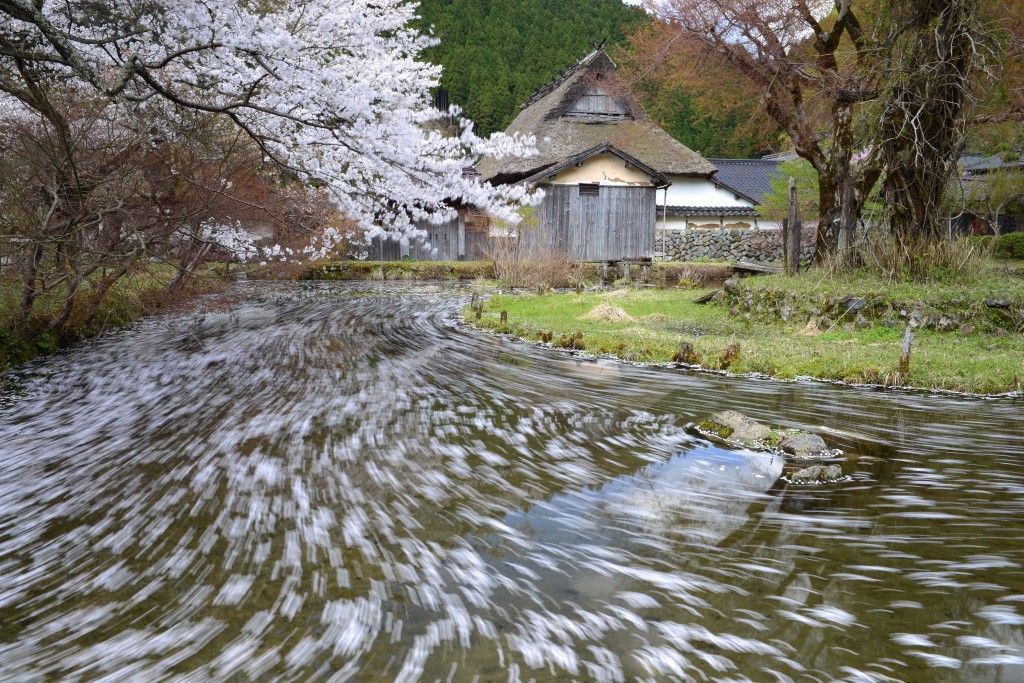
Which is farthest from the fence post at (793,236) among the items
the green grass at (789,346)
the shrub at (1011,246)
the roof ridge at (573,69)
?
the roof ridge at (573,69)

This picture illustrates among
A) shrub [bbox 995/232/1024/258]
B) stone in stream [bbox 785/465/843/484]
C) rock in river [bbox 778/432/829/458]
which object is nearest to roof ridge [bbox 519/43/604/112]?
shrub [bbox 995/232/1024/258]

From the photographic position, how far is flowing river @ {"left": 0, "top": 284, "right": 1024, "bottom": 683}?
10.0ft

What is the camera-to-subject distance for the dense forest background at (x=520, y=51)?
38719 millimetres

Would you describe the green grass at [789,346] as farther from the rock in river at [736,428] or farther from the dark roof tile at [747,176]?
the dark roof tile at [747,176]

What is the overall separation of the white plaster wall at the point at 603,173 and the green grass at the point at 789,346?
12.4 metres

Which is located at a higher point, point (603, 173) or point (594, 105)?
point (594, 105)

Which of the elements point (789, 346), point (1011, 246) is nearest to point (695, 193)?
point (1011, 246)

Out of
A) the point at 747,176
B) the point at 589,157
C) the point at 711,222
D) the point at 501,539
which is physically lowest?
the point at 501,539

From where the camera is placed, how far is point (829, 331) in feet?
32.7

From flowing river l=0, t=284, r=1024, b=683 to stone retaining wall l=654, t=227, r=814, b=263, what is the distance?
20.1 meters

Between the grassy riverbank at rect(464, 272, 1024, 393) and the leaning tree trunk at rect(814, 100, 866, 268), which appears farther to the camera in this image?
the leaning tree trunk at rect(814, 100, 866, 268)

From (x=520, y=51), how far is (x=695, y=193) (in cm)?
1711

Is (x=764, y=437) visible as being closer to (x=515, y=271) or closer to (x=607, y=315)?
(x=607, y=315)

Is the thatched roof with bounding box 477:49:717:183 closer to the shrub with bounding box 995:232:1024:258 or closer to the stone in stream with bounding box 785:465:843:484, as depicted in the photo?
the shrub with bounding box 995:232:1024:258
